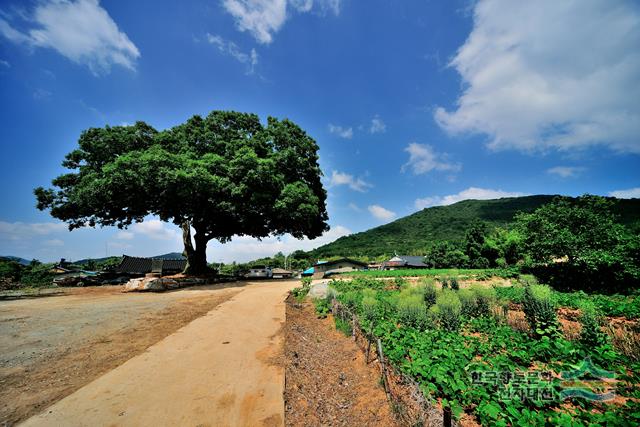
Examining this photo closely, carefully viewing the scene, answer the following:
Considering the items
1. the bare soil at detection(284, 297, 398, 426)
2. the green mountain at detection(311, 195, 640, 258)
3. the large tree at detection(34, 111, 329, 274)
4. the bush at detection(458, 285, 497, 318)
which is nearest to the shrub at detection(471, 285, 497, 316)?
the bush at detection(458, 285, 497, 318)

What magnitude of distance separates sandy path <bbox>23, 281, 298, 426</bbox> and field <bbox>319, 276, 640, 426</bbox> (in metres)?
2.76

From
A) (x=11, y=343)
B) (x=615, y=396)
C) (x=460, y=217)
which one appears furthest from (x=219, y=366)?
(x=460, y=217)

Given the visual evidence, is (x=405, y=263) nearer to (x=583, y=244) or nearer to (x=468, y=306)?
(x=583, y=244)

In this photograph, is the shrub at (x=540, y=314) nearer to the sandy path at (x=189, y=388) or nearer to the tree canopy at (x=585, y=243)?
the sandy path at (x=189, y=388)

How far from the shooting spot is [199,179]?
1783 cm

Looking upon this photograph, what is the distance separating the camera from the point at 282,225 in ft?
80.3

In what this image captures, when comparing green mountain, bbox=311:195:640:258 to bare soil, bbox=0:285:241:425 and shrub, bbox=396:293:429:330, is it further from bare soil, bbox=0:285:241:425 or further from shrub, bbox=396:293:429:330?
bare soil, bbox=0:285:241:425

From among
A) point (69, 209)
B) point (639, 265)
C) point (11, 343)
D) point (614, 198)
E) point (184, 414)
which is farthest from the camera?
point (69, 209)

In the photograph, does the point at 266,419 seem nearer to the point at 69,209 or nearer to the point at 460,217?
the point at 69,209

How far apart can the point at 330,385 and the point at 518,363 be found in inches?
172

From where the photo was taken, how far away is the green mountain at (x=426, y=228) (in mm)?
90438

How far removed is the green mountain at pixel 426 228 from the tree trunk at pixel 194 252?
6644cm

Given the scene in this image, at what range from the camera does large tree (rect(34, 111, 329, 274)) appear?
677 inches

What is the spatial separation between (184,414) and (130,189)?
18.2m
